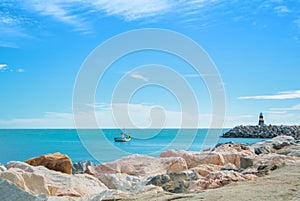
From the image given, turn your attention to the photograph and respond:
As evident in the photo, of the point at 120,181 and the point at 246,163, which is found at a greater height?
the point at 246,163

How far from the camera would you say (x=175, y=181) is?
661 centimetres

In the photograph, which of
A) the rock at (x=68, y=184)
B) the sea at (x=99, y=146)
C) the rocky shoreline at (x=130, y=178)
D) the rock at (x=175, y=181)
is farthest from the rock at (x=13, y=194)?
the sea at (x=99, y=146)

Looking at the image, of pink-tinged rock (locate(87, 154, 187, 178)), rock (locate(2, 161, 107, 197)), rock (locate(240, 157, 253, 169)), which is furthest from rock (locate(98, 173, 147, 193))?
rock (locate(240, 157, 253, 169))

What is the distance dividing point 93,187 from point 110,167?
290 cm

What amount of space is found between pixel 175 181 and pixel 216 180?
0.91 meters

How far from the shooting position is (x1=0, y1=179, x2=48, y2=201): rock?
15.4ft

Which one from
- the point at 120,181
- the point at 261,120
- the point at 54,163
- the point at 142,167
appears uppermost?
the point at 261,120

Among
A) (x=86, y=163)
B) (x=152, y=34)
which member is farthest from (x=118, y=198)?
(x=152, y=34)

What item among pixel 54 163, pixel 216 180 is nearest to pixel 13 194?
pixel 216 180

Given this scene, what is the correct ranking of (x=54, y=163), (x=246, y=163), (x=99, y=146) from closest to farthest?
(x=246, y=163) < (x=54, y=163) < (x=99, y=146)

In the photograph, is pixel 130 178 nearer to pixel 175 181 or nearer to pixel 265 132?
pixel 175 181

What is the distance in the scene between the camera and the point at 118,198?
207 inches

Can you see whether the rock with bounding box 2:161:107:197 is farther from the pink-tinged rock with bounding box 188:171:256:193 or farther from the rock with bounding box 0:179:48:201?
the pink-tinged rock with bounding box 188:171:256:193

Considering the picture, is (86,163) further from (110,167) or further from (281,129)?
(281,129)
